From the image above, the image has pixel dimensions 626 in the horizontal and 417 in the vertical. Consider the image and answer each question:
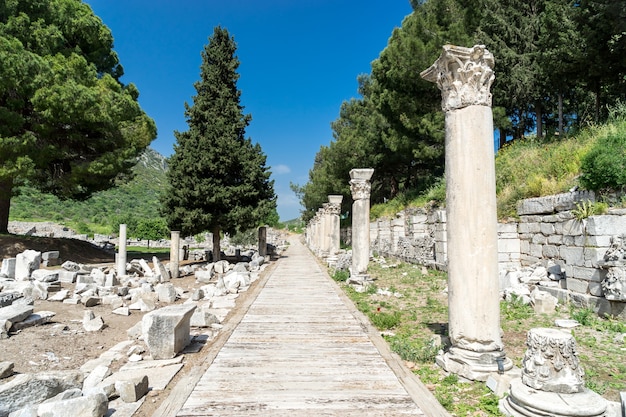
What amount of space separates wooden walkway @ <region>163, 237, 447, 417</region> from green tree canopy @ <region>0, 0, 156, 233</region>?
47.8 ft

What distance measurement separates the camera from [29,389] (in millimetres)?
3717

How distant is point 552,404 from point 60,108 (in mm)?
19567

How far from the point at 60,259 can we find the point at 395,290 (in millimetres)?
15205

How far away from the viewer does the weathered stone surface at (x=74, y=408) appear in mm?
3348

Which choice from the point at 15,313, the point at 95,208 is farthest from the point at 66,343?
the point at 95,208

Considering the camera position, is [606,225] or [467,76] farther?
[606,225]

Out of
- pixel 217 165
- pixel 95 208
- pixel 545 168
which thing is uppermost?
pixel 95 208

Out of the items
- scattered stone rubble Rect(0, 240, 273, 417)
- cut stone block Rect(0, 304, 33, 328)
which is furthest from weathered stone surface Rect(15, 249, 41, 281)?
cut stone block Rect(0, 304, 33, 328)

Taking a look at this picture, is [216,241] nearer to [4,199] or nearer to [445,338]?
[4,199]

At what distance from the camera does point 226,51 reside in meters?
20.6

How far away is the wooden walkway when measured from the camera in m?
3.76

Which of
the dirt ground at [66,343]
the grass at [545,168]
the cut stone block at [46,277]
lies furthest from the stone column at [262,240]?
the grass at [545,168]

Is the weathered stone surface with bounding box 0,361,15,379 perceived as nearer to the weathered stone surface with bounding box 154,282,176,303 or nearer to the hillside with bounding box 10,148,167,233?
the weathered stone surface with bounding box 154,282,176,303

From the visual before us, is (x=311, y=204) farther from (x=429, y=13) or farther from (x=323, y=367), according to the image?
(x=323, y=367)
